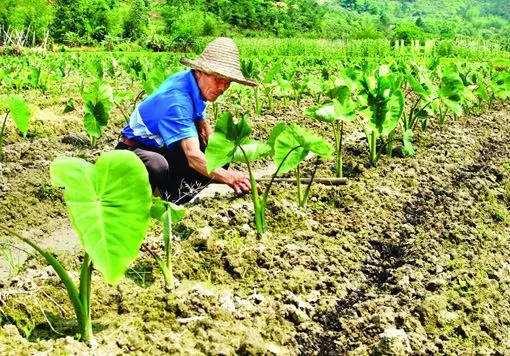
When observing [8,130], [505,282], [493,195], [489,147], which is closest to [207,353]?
[505,282]

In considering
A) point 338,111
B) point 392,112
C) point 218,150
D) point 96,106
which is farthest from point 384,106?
point 96,106

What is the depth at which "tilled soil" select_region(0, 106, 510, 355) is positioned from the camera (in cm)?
260

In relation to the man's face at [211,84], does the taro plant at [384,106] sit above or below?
below

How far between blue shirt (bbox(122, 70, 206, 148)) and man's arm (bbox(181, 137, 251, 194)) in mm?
55

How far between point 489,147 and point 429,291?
3.84 metres

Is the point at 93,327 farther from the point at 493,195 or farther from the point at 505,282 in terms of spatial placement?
the point at 493,195

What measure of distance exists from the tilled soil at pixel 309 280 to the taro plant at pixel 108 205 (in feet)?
1.54

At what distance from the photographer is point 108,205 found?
6.93ft

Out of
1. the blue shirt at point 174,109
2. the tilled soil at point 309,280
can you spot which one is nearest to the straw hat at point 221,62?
the blue shirt at point 174,109

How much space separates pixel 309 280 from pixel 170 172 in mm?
1591

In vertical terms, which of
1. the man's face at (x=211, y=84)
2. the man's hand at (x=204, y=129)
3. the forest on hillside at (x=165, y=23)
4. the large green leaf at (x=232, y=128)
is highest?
the man's face at (x=211, y=84)

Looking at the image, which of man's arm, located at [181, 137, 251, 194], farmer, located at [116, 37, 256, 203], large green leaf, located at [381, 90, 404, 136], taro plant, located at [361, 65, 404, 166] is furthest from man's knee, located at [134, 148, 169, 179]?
large green leaf, located at [381, 90, 404, 136]

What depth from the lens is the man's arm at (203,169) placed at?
3941 mm

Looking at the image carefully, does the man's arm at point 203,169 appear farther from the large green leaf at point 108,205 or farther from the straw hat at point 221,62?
the large green leaf at point 108,205
